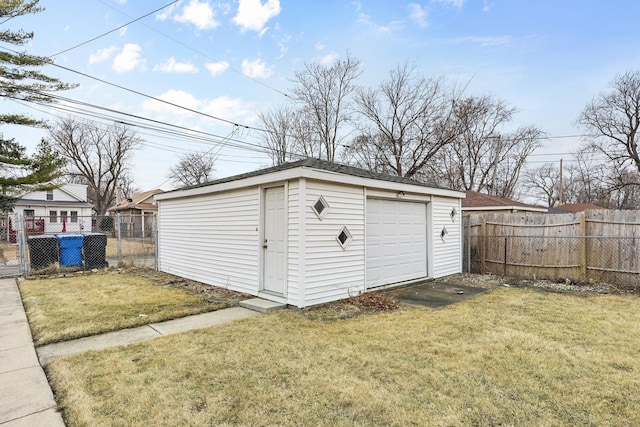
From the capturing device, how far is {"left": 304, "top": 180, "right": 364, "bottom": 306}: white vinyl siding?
217 inches

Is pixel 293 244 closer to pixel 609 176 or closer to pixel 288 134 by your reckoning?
pixel 288 134

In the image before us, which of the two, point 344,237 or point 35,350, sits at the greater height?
point 344,237

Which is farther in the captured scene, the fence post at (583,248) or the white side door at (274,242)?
the fence post at (583,248)

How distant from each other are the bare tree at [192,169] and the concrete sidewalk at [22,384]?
3037 centimetres

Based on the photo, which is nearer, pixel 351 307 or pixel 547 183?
pixel 351 307

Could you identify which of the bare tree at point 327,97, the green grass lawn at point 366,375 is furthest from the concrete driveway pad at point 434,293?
the bare tree at point 327,97

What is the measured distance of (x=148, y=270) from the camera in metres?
9.85

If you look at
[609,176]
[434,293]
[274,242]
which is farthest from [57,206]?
[609,176]

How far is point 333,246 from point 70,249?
863cm

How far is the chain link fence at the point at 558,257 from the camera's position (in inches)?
296

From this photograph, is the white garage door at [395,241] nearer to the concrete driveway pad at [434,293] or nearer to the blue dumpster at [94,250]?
the concrete driveway pad at [434,293]

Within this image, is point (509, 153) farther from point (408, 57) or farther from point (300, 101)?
point (300, 101)

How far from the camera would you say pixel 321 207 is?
18.7 feet

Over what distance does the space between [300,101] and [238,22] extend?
1195 centimetres
